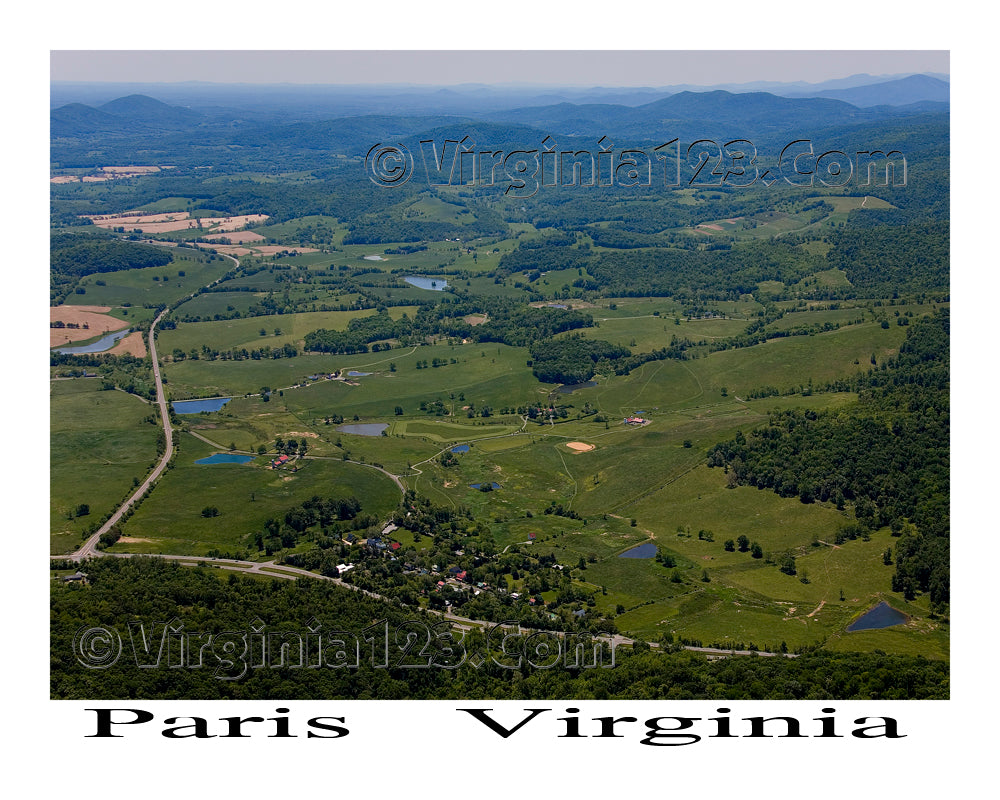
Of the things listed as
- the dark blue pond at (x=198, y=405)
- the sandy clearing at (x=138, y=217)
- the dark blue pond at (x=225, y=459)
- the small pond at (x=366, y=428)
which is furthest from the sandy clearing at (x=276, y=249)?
the dark blue pond at (x=225, y=459)

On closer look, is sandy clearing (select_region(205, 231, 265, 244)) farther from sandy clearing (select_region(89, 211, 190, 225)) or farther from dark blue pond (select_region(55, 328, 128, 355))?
dark blue pond (select_region(55, 328, 128, 355))

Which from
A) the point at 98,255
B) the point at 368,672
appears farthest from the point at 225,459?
the point at 98,255

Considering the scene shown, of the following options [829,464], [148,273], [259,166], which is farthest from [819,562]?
[259,166]

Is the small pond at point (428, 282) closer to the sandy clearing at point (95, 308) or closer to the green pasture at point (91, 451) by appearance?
the sandy clearing at point (95, 308)

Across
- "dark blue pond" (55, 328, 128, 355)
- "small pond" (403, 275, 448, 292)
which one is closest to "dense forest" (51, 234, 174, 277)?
Result: "dark blue pond" (55, 328, 128, 355)

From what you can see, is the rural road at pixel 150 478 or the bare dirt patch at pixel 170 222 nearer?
the rural road at pixel 150 478

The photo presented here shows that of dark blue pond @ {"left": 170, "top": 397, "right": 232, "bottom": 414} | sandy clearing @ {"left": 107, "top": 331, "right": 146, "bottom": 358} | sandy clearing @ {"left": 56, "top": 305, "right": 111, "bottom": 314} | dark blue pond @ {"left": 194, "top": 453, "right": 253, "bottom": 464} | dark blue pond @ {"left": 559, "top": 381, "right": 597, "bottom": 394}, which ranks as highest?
sandy clearing @ {"left": 56, "top": 305, "right": 111, "bottom": 314}

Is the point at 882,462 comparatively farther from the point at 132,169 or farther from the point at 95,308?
the point at 132,169
